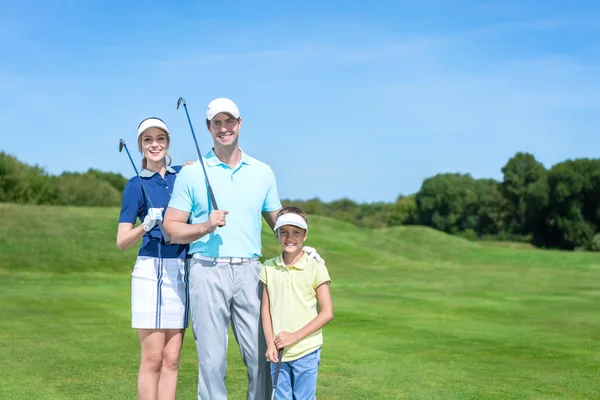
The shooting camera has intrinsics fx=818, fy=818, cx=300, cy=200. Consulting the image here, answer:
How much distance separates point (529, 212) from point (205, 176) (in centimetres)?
7396

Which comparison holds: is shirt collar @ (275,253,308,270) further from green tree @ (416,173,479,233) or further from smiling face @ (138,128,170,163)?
green tree @ (416,173,479,233)

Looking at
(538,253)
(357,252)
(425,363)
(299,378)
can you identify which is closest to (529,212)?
(538,253)

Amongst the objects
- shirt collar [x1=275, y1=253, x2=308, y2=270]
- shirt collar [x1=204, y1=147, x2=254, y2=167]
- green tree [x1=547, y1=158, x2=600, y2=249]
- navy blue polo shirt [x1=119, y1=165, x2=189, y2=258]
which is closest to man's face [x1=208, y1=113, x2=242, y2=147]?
shirt collar [x1=204, y1=147, x2=254, y2=167]

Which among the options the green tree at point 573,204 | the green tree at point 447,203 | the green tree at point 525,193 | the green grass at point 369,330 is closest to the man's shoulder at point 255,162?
the green grass at point 369,330

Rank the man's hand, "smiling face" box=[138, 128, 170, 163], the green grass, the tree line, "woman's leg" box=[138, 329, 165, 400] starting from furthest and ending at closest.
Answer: the tree line → the green grass → "smiling face" box=[138, 128, 170, 163] → "woman's leg" box=[138, 329, 165, 400] → the man's hand

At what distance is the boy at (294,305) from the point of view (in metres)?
5.70

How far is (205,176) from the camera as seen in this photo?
5672 millimetres

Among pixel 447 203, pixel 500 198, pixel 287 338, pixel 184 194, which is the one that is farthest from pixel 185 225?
pixel 447 203

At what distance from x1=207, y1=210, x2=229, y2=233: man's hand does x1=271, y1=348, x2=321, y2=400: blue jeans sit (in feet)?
3.76

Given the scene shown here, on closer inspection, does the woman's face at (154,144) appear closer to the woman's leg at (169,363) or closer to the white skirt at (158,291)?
the white skirt at (158,291)

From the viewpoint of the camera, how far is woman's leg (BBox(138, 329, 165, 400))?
20.0 feet

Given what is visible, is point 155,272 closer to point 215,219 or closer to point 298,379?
point 215,219

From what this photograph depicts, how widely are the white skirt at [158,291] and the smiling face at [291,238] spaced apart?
0.83 meters

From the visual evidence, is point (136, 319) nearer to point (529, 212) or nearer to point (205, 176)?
point (205, 176)
